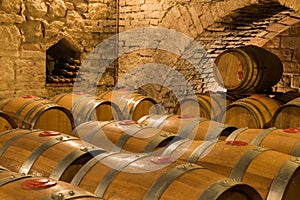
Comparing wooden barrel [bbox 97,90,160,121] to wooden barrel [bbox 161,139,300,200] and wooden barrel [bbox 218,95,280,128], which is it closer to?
wooden barrel [bbox 218,95,280,128]

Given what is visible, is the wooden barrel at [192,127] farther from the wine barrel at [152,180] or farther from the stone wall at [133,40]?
the stone wall at [133,40]

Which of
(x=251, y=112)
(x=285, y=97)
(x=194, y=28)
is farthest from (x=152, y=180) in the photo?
(x=194, y=28)

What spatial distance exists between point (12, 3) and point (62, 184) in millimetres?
5211

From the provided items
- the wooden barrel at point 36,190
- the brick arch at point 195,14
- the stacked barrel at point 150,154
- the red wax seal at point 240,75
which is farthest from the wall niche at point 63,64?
the wooden barrel at point 36,190

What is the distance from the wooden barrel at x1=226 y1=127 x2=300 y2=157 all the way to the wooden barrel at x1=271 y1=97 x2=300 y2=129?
911 millimetres

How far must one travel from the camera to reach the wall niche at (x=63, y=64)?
24.9 feet

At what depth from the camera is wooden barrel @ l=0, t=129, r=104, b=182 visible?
283 centimetres

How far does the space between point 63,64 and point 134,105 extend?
2693mm

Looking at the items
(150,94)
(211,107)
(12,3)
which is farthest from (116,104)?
(12,3)

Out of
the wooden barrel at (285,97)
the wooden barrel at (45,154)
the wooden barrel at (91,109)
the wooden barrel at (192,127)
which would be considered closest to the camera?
the wooden barrel at (45,154)

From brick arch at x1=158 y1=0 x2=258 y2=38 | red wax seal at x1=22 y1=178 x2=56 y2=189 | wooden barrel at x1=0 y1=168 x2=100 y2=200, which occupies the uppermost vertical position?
brick arch at x1=158 y1=0 x2=258 y2=38

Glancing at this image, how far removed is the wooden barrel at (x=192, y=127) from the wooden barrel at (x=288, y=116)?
0.68 m

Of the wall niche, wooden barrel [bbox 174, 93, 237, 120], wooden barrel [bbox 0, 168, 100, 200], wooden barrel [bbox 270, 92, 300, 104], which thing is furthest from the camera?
the wall niche

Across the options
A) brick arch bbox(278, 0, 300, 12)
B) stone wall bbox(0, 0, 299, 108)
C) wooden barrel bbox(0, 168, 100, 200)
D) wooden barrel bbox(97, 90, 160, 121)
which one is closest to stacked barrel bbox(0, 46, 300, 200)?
wooden barrel bbox(0, 168, 100, 200)
